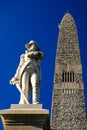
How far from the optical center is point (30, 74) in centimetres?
1113

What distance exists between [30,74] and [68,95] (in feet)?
222

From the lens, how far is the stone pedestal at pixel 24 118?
10.4 m

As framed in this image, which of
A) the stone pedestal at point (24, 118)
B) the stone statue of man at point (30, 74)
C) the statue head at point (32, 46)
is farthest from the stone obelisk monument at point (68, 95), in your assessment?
the stone pedestal at point (24, 118)

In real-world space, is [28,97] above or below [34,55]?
below

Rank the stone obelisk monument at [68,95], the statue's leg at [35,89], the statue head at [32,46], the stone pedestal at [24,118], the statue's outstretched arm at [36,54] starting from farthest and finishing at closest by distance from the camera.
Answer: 1. the stone obelisk monument at [68,95]
2. the statue head at [32,46]
3. the statue's outstretched arm at [36,54]
4. the statue's leg at [35,89]
5. the stone pedestal at [24,118]

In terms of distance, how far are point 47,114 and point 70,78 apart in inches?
2711

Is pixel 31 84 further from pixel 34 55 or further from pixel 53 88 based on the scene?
pixel 53 88

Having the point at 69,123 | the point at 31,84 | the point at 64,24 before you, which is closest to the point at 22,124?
the point at 31,84

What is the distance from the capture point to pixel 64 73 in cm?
7912

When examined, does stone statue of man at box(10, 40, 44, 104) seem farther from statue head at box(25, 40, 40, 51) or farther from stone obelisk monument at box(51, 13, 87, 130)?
stone obelisk monument at box(51, 13, 87, 130)

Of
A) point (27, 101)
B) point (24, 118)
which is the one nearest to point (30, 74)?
point (27, 101)

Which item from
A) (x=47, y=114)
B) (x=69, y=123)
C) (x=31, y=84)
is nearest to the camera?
(x=47, y=114)

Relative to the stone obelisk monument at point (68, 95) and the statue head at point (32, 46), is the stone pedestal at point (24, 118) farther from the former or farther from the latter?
the stone obelisk monument at point (68, 95)

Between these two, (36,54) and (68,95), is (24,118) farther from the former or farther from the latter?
(68,95)
